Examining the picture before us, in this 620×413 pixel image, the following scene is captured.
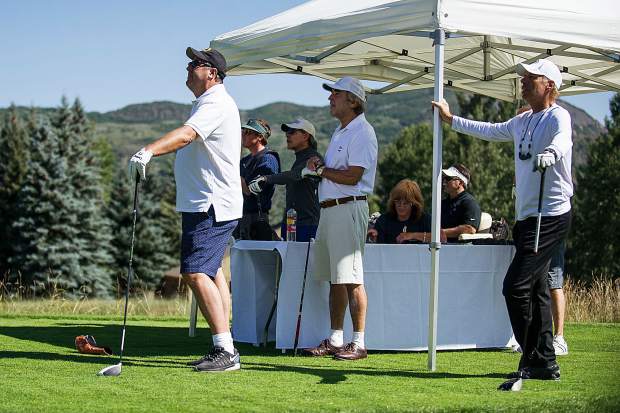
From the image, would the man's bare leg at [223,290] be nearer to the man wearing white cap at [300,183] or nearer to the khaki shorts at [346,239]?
the khaki shorts at [346,239]

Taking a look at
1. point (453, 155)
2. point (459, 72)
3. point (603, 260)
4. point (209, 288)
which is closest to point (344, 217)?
point (209, 288)

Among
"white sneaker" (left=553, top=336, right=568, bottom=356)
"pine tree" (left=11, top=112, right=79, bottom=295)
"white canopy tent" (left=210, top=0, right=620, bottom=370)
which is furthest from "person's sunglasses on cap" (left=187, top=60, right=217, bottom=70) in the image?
"pine tree" (left=11, top=112, right=79, bottom=295)

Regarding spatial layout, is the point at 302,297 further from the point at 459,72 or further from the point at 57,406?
the point at 459,72

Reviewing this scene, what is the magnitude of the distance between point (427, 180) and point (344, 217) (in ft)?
183

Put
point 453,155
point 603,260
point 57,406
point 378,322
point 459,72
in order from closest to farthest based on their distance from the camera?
point 57,406
point 378,322
point 459,72
point 603,260
point 453,155

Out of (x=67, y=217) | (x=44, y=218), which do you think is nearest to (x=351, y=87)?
(x=67, y=217)

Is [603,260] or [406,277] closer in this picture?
[406,277]

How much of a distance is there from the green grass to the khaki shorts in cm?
61

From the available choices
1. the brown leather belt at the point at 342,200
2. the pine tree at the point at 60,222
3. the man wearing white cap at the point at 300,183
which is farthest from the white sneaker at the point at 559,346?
the pine tree at the point at 60,222

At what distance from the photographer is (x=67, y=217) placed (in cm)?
5481

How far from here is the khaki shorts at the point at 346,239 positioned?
742 centimetres

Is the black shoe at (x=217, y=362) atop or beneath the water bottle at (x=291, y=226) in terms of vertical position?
beneath

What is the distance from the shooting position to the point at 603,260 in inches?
2125

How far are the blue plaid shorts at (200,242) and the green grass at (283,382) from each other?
67 centimetres
